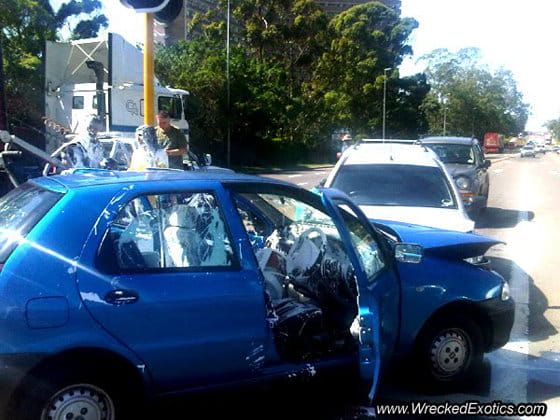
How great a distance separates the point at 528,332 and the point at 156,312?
4087 mm

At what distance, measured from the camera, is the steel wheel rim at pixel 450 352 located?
15.5 feet

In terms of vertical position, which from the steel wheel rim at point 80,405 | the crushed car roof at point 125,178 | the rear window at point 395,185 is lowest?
the steel wheel rim at point 80,405

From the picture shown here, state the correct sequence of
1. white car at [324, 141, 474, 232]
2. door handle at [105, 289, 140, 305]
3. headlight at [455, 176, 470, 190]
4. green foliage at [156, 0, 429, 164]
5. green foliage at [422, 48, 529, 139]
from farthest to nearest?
green foliage at [422, 48, 529, 139] → green foliage at [156, 0, 429, 164] → headlight at [455, 176, 470, 190] → white car at [324, 141, 474, 232] → door handle at [105, 289, 140, 305]

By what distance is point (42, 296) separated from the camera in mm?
3328

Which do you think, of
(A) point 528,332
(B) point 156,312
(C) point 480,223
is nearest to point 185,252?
(B) point 156,312

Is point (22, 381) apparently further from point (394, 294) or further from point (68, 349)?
point (394, 294)

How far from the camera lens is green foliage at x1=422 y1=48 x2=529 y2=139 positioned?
85.8 meters

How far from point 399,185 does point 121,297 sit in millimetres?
5206

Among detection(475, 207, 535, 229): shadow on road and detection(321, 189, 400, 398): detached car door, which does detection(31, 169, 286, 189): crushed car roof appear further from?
detection(475, 207, 535, 229): shadow on road

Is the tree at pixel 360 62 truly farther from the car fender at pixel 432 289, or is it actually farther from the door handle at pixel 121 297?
the door handle at pixel 121 297

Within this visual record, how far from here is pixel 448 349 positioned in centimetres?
476

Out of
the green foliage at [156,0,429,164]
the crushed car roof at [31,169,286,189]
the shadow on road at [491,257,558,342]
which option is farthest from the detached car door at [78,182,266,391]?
the green foliage at [156,0,429,164]

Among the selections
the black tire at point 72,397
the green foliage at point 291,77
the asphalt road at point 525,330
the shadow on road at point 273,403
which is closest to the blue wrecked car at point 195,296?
the black tire at point 72,397

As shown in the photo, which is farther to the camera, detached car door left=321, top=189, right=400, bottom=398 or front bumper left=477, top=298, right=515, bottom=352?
front bumper left=477, top=298, right=515, bottom=352
